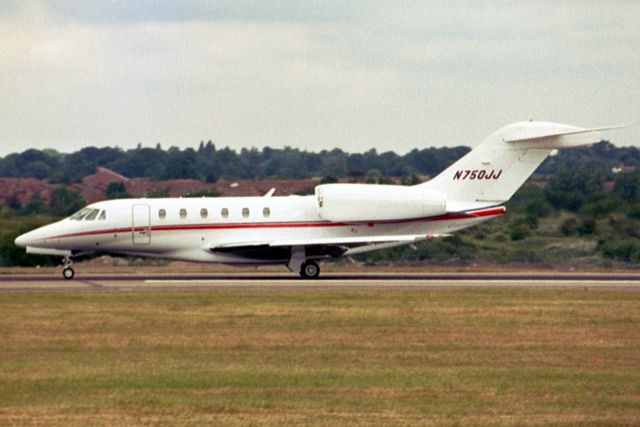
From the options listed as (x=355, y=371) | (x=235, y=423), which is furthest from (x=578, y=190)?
(x=235, y=423)

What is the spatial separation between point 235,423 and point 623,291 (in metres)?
20.3

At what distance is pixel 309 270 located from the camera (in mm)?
41625

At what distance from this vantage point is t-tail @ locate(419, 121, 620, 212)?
1673 inches

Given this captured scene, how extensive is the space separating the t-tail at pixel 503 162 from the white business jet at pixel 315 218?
1.2 inches

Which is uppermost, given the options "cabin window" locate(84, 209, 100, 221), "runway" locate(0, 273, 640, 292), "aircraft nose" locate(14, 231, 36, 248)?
"cabin window" locate(84, 209, 100, 221)

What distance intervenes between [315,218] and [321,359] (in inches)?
737

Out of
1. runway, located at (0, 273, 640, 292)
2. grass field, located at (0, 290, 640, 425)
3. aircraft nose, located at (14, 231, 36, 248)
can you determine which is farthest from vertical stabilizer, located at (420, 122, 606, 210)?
aircraft nose, located at (14, 231, 36, 248)

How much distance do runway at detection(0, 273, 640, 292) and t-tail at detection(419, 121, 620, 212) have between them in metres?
2.59

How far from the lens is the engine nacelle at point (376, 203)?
41312 millimetres

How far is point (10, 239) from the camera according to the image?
54.0 m

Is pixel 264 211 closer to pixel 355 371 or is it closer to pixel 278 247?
pixel 278 247

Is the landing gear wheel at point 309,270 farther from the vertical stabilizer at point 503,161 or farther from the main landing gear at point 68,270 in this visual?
the main landing gear at point 68,270

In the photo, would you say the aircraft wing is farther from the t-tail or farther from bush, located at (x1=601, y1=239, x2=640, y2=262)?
bush, located at (x1=601, y1=239, x2=640, y2=262)

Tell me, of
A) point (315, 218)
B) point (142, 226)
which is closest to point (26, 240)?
point (142, 226)
